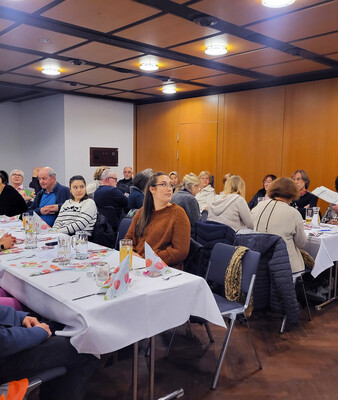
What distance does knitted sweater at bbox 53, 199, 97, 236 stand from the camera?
12.7ft

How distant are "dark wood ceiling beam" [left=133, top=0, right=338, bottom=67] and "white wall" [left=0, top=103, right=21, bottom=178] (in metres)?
7.91

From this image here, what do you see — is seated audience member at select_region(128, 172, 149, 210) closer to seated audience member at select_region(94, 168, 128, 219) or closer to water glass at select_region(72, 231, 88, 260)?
seated audience member at select_region(94, 168, 128, 219)

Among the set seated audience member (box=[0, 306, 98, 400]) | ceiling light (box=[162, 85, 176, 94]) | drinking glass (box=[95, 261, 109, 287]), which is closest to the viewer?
seated audience member (box=[0, 306, 98, 400])

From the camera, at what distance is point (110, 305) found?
1929mm

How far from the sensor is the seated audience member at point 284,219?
11.9 ft

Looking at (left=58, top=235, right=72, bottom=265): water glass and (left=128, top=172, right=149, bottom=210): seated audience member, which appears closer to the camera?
(left=58, top=235, right=72, bottom=265): water glass

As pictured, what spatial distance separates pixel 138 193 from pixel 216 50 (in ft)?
6.82

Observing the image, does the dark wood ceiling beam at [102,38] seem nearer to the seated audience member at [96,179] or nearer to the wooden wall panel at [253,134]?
the wooden wall panel at [253,134]

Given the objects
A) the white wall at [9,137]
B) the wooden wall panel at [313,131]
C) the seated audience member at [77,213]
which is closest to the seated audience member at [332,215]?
the wooden wall panel at [313,131]

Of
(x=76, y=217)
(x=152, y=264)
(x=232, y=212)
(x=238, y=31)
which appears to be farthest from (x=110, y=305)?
(x=238, y=31)

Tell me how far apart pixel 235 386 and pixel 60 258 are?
4.86 ft

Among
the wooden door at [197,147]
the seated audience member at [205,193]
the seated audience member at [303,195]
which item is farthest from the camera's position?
the wooden door at [197,147]

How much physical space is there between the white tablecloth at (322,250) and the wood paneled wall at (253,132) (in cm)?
264

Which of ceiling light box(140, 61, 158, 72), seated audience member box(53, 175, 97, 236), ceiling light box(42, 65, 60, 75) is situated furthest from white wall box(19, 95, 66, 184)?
seated audience member box(53, 175, 97, 236)
